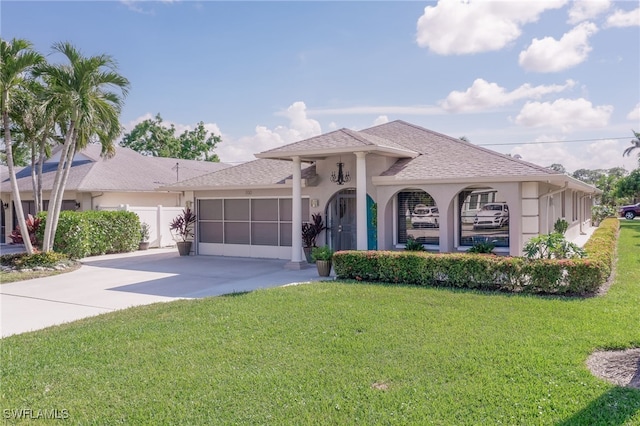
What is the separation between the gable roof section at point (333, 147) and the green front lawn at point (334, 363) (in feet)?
17.5

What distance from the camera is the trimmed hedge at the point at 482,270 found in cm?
954

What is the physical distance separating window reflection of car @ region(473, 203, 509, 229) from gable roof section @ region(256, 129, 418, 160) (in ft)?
9.55

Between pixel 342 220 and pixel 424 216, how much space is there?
2.78 metres

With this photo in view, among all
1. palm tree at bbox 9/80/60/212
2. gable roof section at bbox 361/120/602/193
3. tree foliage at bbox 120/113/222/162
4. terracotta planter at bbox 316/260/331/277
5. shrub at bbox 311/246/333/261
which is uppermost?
tree foliage at bbox 120/113/222/162

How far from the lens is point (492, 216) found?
1379cm

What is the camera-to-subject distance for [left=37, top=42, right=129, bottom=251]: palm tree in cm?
1454

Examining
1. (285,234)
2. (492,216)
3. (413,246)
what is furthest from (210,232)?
(492,216)

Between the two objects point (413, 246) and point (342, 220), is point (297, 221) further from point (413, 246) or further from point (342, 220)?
point (413, 246)

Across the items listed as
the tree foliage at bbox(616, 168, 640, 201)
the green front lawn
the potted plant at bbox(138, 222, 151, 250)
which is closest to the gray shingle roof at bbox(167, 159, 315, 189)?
the potted plant at bbox(138, 222, 151, 250)

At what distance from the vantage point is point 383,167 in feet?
48.2

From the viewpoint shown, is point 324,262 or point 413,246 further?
point 413,246

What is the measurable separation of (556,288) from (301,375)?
6545mm

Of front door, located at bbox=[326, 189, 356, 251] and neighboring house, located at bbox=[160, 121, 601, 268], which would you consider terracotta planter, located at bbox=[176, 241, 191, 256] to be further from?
front door, located at bbox=[326, 189, 356, 251]

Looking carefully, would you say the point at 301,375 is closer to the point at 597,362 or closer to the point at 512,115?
the point at 597,362
